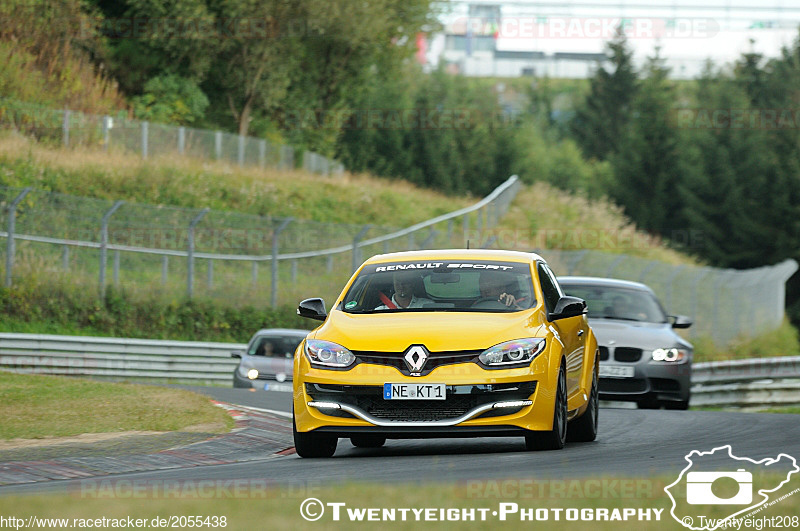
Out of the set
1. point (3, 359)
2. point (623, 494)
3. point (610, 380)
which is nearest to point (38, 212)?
point (3, 359)

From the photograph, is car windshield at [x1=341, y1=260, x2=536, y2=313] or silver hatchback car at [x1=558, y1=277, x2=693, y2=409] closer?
car windshield at [x1=341, y1=260, x2=536, y2=313]

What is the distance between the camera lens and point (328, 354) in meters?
10.3

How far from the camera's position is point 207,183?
42969 mm

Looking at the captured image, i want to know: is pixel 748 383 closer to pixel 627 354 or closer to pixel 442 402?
pixel 627 354

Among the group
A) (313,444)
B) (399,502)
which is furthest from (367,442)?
(399,502)

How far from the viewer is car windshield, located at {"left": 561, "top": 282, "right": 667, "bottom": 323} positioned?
1867 centimetres

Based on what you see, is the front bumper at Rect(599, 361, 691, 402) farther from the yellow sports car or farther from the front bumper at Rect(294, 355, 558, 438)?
the front bumper at Rect(294, 355, 558, 438)

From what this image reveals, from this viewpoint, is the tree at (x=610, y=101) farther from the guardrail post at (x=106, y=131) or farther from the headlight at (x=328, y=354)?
the headlight at (x=328, y=354)

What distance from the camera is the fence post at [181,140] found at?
44.3 meters

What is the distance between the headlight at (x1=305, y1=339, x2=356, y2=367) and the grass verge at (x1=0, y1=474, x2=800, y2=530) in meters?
2.24

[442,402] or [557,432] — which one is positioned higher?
[442,402]

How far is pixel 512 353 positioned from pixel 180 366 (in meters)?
18.4

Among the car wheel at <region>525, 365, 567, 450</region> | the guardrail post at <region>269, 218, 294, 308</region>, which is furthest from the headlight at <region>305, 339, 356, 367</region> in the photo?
the guardrail post at <region>269, 218, 294, 308</region>

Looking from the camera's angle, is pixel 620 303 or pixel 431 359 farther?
pixel 620 303
